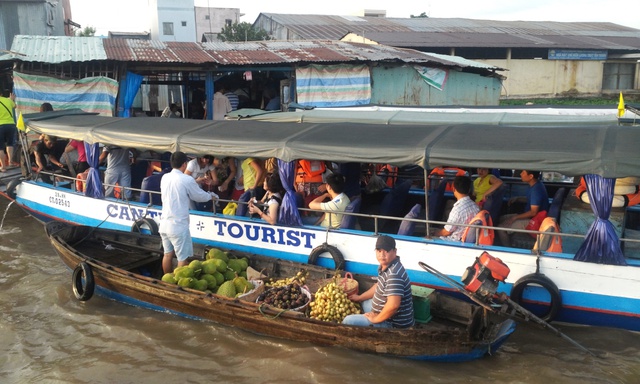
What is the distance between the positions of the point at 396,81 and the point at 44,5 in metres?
16.1

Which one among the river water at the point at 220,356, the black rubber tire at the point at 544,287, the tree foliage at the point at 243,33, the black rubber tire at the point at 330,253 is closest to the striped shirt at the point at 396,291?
the river water at the point at 220,356

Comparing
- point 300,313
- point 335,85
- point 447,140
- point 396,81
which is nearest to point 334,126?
point 447,140

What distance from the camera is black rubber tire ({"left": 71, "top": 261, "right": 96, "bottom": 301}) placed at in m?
7.27

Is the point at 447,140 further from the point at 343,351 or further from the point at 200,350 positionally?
the point at 200,350

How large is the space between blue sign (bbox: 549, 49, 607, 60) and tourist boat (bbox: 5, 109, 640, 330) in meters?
20.6

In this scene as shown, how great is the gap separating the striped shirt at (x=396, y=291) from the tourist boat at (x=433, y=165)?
4.30ft

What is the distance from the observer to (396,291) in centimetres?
527

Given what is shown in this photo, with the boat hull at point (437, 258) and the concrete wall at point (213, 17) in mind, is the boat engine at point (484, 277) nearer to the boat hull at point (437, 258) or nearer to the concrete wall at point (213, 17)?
the boat hull at point (437, 258)

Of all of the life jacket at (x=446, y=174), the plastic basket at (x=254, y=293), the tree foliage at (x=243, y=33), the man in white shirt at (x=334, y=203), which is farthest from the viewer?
the tree foliage at (x=243, y=33)

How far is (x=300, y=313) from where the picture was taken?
592cm

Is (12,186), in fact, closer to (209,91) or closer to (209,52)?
(209,91)

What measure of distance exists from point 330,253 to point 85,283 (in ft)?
10.3

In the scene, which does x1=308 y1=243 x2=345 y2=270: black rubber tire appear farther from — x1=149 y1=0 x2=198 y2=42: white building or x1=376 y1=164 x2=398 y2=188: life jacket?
x1=149 y1=0 x2=198 y2=42: white building

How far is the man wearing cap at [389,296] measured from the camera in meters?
5.10
